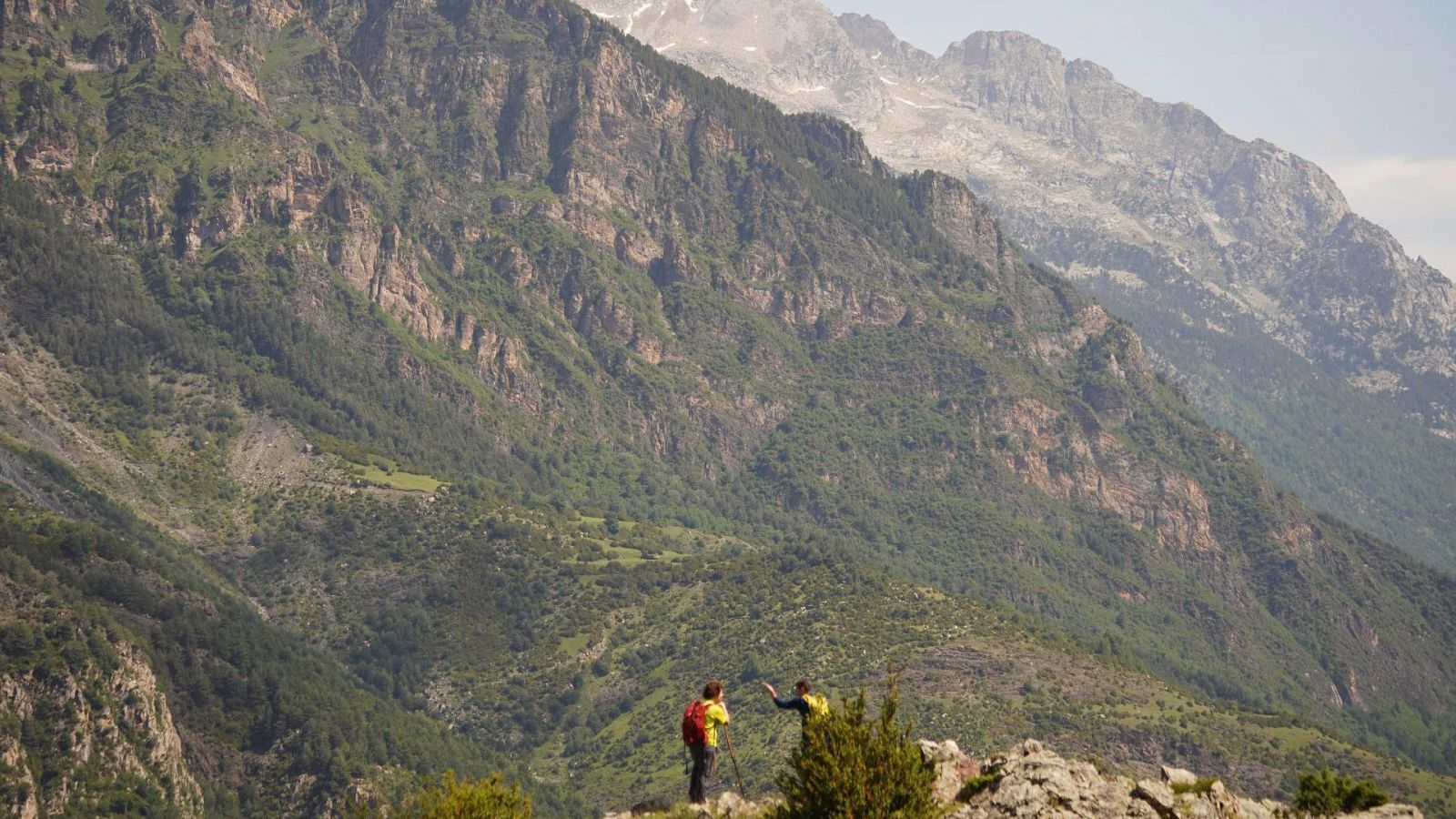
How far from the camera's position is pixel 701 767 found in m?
54.8

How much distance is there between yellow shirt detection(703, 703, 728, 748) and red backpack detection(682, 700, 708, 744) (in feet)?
0.11

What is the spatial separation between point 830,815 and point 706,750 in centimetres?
740

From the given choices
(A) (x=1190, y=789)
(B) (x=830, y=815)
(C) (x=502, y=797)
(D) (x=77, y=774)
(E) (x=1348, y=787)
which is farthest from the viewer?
(D) (x=77, y=774)

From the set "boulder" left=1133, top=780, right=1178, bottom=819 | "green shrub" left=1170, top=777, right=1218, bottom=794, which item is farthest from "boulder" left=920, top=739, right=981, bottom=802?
"green shrub" left=1170, top=777, right=1218, bottom=794

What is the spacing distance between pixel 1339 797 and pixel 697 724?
29.9 meters

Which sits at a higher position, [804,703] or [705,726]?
[804,703]

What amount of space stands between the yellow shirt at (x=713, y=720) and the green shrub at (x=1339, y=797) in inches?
1014

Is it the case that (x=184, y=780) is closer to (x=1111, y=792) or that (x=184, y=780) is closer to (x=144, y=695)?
(x=144, y=695)

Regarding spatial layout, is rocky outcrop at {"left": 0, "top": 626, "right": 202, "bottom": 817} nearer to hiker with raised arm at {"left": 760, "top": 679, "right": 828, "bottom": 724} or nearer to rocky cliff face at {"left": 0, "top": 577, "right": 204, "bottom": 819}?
rocky cliff face at {"left": 0, "top": 577, "right": 204, "bottom": 819}

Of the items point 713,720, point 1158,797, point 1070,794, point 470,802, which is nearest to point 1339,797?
point 1158,797

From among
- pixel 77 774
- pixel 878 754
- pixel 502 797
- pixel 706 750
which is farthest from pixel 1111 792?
pixel 77 774

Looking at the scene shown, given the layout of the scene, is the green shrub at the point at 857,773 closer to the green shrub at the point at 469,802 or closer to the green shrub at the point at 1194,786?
the green shrub at the point at 469,802

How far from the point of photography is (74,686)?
178375 millimetres

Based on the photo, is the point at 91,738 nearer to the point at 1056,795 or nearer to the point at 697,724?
the point at 697,724
